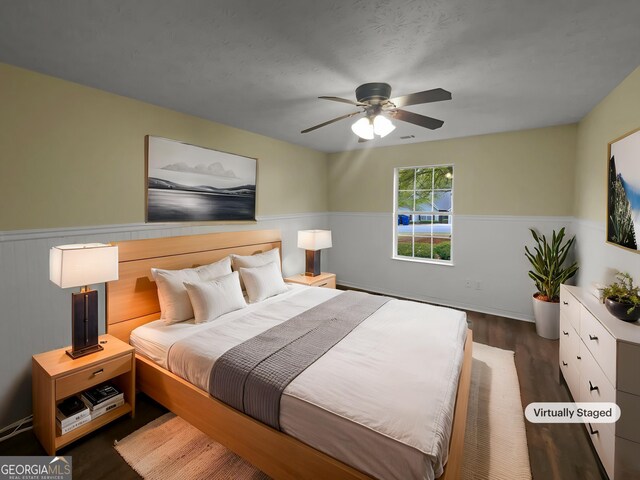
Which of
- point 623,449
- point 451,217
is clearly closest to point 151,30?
point 623,449

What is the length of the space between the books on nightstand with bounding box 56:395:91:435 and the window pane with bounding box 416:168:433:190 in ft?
15.2

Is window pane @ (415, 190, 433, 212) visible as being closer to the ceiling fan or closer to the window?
the window

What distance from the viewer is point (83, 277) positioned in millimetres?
2064

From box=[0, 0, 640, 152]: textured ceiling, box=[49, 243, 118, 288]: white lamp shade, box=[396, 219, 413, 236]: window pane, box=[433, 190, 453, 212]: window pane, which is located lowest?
box=[49, 243, 118, 288]: white lamp shade

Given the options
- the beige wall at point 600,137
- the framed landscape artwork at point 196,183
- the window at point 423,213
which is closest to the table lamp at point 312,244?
the framed landscape artwork at point 196,183

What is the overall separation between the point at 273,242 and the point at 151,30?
2.81 meters

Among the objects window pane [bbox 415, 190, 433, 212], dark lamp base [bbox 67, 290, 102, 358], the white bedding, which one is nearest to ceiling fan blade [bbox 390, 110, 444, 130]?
the white bedding

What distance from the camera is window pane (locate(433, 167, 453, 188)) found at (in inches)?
178

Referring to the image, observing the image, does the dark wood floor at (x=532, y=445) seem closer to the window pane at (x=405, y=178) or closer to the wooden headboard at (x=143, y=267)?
the wooden headboard at (x=143, y=267)

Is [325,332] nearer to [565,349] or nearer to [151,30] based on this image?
[565,349]

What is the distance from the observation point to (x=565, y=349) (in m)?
2.59

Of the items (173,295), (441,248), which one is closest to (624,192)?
(441,248)

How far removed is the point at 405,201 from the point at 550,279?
87.0 inches

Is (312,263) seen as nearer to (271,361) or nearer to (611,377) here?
(271,361)
